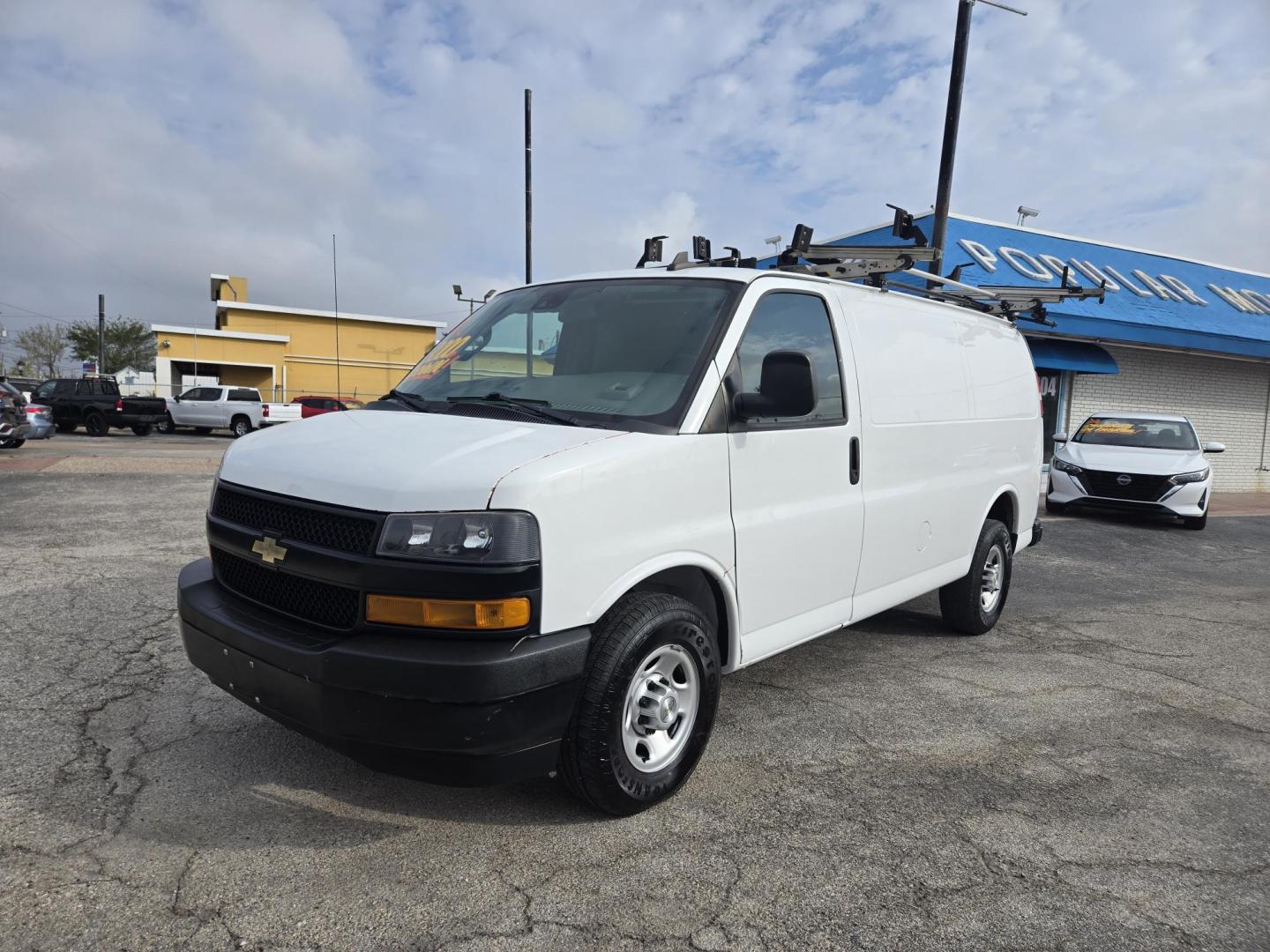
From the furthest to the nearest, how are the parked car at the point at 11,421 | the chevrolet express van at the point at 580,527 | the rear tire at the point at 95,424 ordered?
the rear tire at the point at 95,424
the parked car at the point at 11,421
the chevrolet express van at the point at 580,527

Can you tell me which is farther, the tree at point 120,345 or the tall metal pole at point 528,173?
the tree at point 120,345

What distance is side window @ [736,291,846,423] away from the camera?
3650mm

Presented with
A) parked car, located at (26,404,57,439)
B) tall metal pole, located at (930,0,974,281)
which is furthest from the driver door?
parked car, located at (26,404,57,439)

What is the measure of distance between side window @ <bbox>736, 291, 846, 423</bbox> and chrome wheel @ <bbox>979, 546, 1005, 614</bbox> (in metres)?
2.39

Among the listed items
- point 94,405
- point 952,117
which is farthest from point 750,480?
point 94,405

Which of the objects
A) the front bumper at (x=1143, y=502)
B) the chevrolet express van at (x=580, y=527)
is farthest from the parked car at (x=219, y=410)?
the chevrolet express van at (x=580, y=527)

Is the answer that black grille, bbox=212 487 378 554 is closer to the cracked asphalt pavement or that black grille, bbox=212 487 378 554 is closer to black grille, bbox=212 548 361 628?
black grille, bbox=212 548 361 628

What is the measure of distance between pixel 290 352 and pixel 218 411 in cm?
1205

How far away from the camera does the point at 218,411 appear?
95.1 feet

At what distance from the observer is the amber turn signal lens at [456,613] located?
2654 millimetres

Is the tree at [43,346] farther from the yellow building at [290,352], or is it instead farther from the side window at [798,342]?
the side window at [798,342]

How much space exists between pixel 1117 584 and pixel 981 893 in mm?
6368

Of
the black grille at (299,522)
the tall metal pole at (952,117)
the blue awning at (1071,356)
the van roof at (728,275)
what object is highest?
the tall metal pole at (952,117)

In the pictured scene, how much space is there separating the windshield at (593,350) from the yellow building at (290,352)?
113ft
